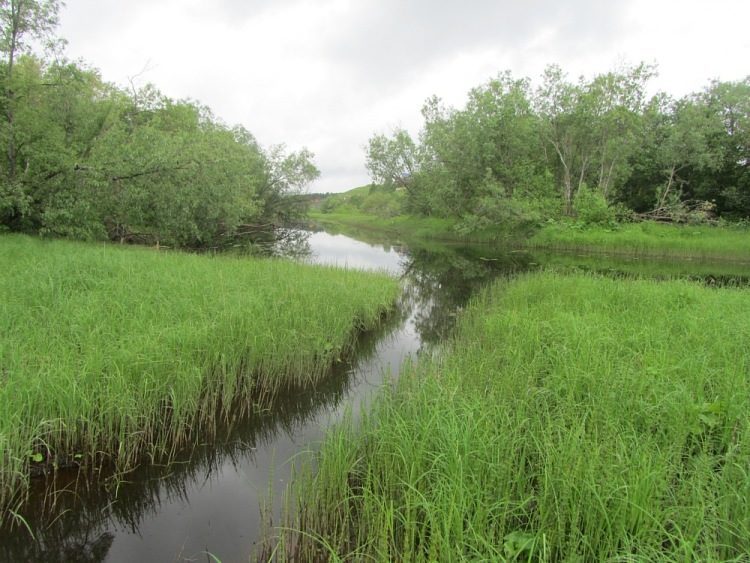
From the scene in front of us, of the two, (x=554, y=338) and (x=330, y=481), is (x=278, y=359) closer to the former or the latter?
(x=330, y=481)

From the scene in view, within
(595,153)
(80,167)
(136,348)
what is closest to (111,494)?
(136,348)

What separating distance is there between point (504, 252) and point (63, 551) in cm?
3003

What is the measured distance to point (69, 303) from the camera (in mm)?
7164

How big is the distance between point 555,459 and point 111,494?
438 centimetres

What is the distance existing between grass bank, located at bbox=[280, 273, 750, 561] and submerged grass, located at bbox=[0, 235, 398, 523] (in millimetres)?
2228

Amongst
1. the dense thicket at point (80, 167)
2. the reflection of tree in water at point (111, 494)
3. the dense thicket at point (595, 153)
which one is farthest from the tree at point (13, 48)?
the dense thicket at point (595, 153)

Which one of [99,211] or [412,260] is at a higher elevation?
[99,211]

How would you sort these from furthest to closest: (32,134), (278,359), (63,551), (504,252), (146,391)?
(504,252) → (32,134) → (278,359) → (146,391) → (63,551)

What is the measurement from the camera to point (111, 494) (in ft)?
13.6

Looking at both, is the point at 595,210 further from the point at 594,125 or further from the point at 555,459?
the point at 555,459

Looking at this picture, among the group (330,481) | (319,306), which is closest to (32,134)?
(319,306)

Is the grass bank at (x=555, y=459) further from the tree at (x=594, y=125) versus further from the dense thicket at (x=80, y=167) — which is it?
the tree at (x=594, y=125)

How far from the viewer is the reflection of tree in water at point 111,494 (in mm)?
3533

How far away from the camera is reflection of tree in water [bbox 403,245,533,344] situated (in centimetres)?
1173
